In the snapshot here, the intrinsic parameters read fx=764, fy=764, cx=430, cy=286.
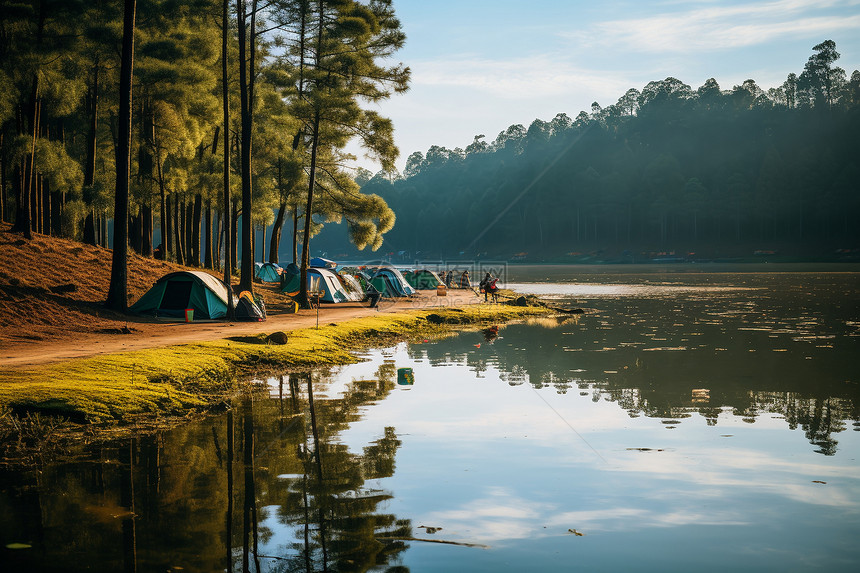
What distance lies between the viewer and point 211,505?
29.3 feet

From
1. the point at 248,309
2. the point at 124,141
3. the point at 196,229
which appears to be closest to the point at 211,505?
the point at 124,141

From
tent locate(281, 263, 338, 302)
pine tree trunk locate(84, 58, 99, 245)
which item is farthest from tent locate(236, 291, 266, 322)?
pine tree trunk locate(84, 58, 99, 245)

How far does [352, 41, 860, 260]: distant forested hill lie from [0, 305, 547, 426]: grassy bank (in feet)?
379

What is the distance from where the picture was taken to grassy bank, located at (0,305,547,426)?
12633 mm

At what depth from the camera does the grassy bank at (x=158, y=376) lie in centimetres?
1263

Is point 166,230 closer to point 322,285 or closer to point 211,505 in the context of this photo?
point 322,285

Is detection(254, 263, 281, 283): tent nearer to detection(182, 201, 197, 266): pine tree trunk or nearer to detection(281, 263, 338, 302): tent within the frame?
detection(182, 201, 197, 266): pine tree trunk

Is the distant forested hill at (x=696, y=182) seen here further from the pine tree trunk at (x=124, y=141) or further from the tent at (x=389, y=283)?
the pine tree trunk at (x=124, y=141)

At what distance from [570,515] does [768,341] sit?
21904 millimetres

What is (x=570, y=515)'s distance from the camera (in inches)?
353

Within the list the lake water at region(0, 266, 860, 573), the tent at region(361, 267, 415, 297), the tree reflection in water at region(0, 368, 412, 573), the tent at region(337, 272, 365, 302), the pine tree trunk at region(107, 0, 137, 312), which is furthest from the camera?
the tent at region(361, 267, 415, 297)

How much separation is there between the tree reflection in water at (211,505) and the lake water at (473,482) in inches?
1.3

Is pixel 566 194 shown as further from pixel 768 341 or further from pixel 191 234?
pixel 768 341

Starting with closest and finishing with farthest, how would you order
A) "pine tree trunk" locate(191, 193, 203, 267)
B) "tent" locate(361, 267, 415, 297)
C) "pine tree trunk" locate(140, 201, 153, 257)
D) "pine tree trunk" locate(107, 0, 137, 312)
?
1. "pine tree trunk" locate(107, 0, 137, 312)
2. "pine tree trunk" locate(140, 201, 153, 257)
3. "pine tree trunk" locate(191, 193, 203, 267)
4. "tent" locate(361, 267, 415, 297)
